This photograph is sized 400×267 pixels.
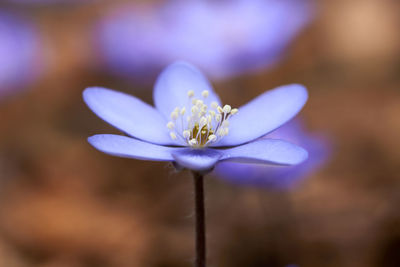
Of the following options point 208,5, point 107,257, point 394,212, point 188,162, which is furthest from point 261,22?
point 188,162

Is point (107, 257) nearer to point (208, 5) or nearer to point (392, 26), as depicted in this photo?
point (208, 5)

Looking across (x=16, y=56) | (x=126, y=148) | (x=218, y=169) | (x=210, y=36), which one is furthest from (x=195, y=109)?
(x=16, y=56)

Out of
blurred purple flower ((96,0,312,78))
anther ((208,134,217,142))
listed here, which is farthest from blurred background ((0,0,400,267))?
anther ((208,134,217,142))

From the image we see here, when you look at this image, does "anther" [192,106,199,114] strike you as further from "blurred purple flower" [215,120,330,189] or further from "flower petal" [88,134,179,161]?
"blurred purple flower" [215,120,330,189]

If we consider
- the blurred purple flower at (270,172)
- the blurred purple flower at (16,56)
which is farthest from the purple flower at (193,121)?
the blurred purple flower at (16,56)

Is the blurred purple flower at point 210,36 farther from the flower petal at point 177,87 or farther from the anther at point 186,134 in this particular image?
the anther at point 186,134

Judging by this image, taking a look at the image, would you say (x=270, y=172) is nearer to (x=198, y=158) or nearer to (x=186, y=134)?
(x=186, y=134)

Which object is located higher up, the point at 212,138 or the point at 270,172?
the point at 270,172

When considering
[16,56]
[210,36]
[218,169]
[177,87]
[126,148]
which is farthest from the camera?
[16,56]
